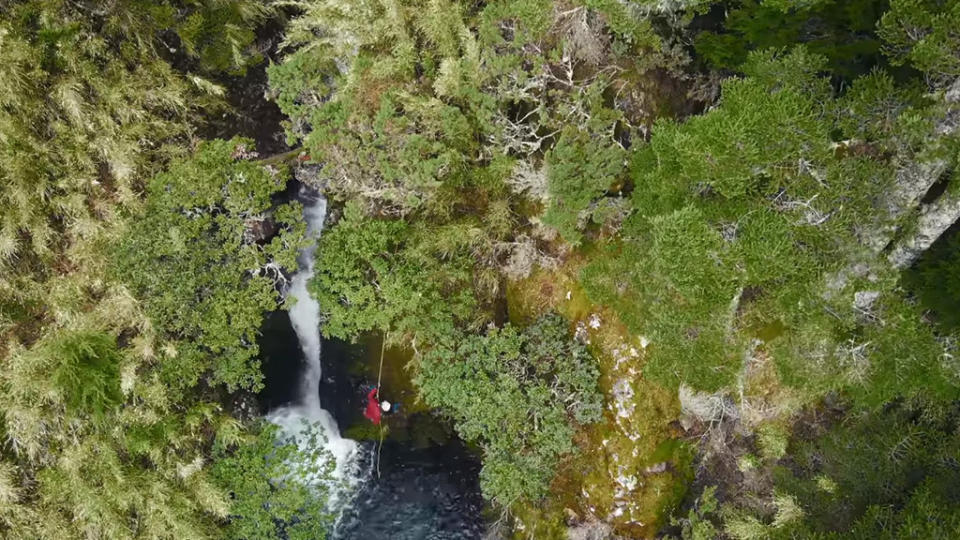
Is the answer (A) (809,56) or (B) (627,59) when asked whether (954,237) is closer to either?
(A) (809,56)

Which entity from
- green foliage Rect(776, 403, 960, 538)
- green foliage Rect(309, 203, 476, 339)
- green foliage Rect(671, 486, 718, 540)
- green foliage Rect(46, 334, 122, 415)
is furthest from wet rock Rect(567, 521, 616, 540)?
green foliage Rect(46, 334, 122, 415)

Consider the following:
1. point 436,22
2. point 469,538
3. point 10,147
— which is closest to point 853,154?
point 436,22

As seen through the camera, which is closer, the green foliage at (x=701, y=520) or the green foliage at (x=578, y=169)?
the green foliage at (x=578, y=169)

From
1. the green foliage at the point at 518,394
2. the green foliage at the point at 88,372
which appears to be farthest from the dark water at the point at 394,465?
the green foliage at the point at 88,372

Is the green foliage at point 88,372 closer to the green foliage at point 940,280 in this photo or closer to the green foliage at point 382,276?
the green foliage at point 382,276

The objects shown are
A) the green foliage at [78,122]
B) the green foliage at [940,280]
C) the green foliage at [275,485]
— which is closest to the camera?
the green foliage at [940,280]

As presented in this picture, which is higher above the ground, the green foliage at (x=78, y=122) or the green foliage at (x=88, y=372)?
the green foliage at (x=78, y=122)
